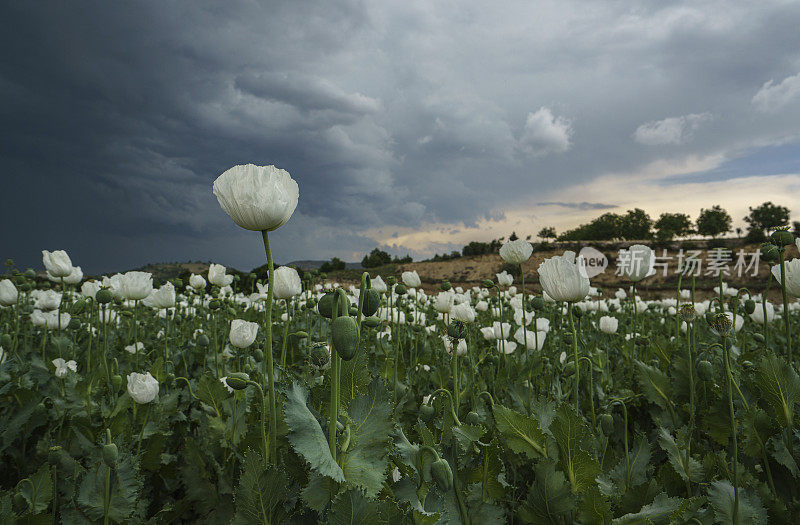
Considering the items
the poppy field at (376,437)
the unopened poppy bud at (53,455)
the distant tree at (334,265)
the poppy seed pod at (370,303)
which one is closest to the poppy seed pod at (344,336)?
the poppy field at (376,437)

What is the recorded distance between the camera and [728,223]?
174ft

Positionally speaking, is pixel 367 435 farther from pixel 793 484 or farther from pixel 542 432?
pixel 793 484

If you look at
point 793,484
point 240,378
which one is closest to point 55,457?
point 240,378

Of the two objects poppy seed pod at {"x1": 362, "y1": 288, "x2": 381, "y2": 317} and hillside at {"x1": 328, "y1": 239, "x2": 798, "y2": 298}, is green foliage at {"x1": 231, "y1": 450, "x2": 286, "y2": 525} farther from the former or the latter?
hillside at {"x1": 328, "y1": 239, "x2": 798, "y2": 298}

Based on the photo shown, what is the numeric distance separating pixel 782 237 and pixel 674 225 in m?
65.5

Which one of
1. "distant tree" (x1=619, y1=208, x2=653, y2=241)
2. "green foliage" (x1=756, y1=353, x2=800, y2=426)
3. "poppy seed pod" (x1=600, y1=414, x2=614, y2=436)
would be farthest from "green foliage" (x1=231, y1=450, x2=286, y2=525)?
"distant tree" (x1=619, y1=208, x2=653, y2=241)

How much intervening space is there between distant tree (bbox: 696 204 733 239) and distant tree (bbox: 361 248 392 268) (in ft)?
145

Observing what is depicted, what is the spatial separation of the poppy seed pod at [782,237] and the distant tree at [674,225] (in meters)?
61.0

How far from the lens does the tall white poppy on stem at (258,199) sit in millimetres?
1116

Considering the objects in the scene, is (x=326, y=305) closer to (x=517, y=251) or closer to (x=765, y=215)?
(x=517, y=251)

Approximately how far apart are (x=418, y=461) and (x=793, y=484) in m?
1.78

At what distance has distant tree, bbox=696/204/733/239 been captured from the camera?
51812 mm

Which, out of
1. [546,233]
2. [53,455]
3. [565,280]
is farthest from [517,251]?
[546,233]

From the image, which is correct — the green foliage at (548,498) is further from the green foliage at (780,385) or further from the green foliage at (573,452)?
the green foliage at (780,385)
